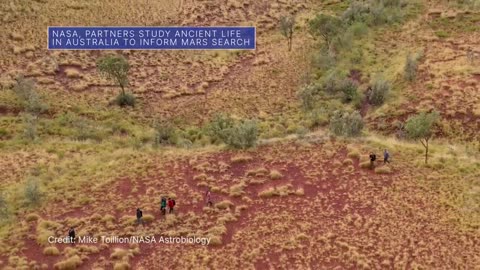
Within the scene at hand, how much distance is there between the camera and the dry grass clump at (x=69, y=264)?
2417 cm

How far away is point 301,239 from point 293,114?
18533mm

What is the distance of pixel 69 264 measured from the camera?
79.4 feet

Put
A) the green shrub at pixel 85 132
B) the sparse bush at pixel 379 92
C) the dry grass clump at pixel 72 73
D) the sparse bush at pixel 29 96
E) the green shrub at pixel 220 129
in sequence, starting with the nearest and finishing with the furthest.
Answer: the green shrub at pixel 220 129 < the green shrub at pixel 85 132 < the sparse bush at pixel 379 92 < the sparse bush at pixel 29 96 < the dry grass clump at pixel 72 73

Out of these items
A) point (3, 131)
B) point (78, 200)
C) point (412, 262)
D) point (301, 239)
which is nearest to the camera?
point (412, 262)

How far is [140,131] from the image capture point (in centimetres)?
4144

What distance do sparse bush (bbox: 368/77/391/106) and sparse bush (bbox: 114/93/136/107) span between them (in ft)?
54.6

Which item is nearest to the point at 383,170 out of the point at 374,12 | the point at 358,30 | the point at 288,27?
the point at 358,30

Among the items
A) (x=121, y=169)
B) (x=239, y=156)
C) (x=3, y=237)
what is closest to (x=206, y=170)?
(x=239, y=156)

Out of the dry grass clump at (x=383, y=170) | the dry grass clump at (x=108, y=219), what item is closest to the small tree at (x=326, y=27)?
the dry grass clump at (x=383, y=170)

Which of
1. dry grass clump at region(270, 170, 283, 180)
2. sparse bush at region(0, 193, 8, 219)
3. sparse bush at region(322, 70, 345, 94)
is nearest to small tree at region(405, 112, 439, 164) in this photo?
dry grass clump at region(270, 170, 283, 180)

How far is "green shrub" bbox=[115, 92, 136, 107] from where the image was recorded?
4503cm

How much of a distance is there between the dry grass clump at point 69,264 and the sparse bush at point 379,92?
24.4 m

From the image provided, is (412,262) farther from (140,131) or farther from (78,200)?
(140,131)

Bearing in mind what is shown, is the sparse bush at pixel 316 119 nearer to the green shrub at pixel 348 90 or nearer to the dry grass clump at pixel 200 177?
the green shrub at pixel 348 90
